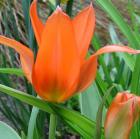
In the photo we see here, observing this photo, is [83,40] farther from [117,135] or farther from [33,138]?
[33,138]

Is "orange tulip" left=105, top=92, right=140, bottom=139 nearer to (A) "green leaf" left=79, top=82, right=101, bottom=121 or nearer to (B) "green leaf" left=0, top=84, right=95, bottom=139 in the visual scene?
(B) "green leaf" left=0, top=84, right=95, bottom=139

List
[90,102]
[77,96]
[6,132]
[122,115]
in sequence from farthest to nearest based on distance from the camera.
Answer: [77,96]
[90,102]
[6,132]
[122,115]

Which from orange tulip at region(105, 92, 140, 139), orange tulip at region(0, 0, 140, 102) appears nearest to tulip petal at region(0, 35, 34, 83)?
orange tulip at region(0, 0, 140, 102)

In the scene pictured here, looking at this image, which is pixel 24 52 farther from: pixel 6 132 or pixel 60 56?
pixel 6 132

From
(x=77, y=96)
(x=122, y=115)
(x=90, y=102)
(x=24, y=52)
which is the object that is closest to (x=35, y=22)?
(x=24, y=52)

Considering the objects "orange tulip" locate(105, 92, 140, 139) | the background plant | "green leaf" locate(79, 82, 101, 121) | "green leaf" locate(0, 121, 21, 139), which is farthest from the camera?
"green leaf" locate(79, 82, 101, 121)

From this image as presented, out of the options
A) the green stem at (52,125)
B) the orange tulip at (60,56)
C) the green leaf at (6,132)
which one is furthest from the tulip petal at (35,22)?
the green leaf at (6,132)

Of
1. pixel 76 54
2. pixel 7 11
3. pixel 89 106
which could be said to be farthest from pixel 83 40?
pixel 7 11
